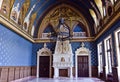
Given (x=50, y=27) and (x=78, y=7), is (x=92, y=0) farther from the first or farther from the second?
(x=50, y=27)

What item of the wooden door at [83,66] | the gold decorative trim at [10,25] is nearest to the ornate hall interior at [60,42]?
the wooden door at [83,66]

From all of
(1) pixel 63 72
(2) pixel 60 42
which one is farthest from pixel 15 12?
(1) pixel 63 72

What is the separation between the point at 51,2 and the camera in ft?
49.8

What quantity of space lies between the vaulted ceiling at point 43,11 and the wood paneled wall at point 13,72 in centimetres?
356

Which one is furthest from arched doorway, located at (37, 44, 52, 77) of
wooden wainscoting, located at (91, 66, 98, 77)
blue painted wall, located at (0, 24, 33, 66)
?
wooden wainscoting, located at (91, 66, 98, 77)

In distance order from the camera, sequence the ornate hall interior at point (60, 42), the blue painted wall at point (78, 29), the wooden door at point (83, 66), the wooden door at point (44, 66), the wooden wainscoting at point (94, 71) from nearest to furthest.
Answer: the ornate hall interior at point (60, 42) → the wooden wainscoting at point (94, 71) → the wooden door at point (83, 66) → the wooden door at point (44, 66) → the blue painted wall at point (78, 29)

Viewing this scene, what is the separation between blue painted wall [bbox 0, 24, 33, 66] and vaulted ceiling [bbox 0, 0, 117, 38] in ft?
3.74

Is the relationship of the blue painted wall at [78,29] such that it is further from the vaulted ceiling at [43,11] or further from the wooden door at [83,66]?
the wooden door at [83,66]

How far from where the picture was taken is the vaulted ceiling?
37.2 feet

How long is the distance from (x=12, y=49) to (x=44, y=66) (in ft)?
A: 19.0

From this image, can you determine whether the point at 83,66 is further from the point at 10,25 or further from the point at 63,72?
the point at 10,25

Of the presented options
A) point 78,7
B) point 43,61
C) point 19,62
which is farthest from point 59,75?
point 78,7

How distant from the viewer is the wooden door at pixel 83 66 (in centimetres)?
1518

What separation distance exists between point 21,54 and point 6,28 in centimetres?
347
